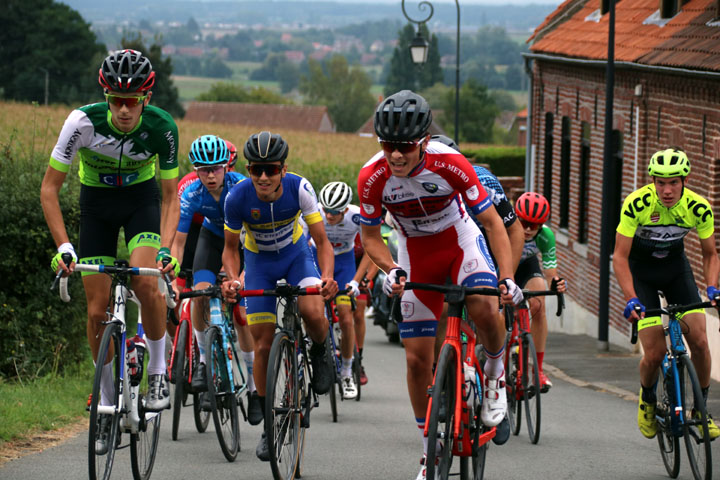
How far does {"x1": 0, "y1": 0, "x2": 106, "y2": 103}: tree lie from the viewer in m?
76.2

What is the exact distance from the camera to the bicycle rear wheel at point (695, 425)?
753 centimetres

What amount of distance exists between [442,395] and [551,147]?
69.0 feet

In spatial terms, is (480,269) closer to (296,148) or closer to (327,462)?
(327,462)

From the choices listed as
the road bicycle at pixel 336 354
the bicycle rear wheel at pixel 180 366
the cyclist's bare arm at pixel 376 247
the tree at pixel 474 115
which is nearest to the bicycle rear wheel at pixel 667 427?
the cyclist's bare arm at pixel 376 247

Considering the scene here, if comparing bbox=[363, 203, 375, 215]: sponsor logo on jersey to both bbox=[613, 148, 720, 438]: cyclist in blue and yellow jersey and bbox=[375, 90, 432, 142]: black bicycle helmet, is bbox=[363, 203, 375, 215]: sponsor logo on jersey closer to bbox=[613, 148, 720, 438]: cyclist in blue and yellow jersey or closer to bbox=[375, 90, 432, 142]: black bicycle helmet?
bbox=[375, 90, 432, 142]: black bicycle helmet

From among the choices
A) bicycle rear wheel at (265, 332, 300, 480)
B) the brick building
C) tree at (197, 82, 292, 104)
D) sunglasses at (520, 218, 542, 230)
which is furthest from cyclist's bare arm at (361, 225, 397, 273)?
tree at (197, 82, 292, 104)

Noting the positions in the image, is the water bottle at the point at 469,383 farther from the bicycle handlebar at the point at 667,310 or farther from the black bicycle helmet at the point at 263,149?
the black bicycle helmet at the point at 263,149

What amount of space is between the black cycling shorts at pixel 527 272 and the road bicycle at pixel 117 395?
4086 mm

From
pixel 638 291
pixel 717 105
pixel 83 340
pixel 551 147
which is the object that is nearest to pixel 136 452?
pixel 638 291

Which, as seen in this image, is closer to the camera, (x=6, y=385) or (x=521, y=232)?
(x=521, y=232)

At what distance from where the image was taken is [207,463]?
8031 mm

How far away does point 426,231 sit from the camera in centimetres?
679

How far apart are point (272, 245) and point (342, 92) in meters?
156

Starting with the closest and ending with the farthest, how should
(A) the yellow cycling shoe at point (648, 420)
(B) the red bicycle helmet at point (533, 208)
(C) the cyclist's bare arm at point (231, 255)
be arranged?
(C) the cyclist's bare arm at point (231, 255) → (A) the yellow cycling shoe at point (648, 420) → (B) the red bicycle helmet at point (533, 208)
